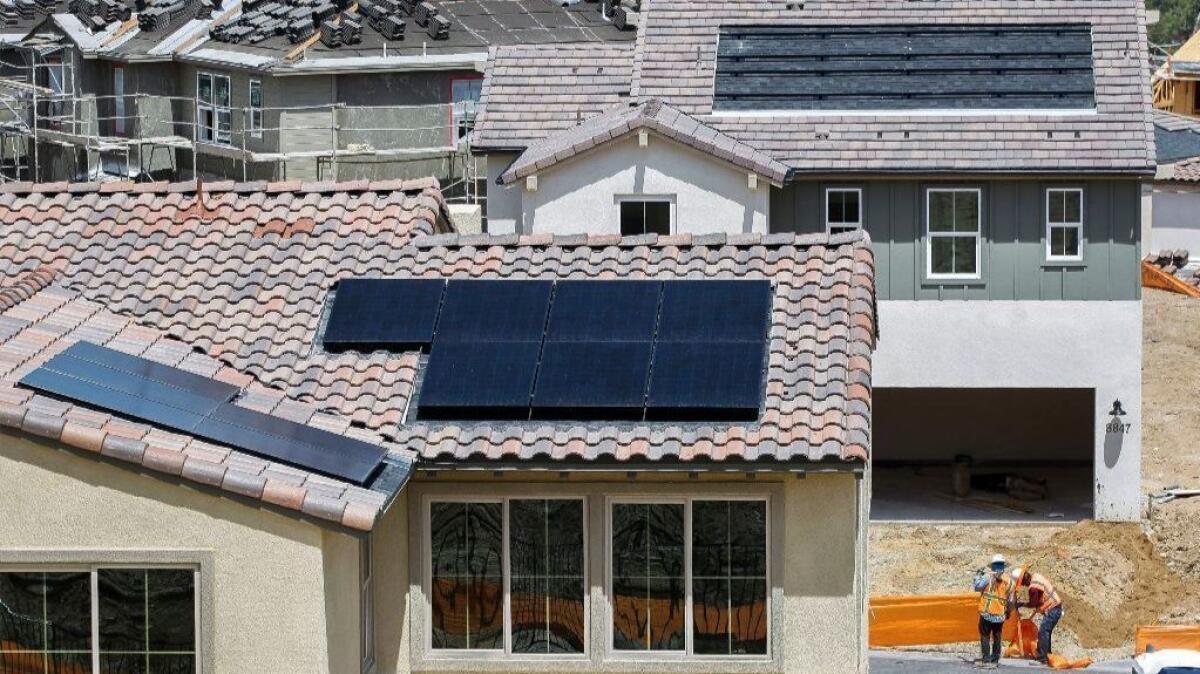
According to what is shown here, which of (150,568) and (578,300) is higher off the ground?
(578,300)

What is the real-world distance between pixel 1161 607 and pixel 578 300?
14470 mm

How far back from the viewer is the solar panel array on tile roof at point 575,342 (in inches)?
837

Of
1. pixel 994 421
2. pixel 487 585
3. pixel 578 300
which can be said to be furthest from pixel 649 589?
pixel 994 421

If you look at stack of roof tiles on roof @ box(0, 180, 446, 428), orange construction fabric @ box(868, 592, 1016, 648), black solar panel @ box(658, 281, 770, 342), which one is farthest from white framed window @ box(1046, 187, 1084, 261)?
black solar panel @ box(658, 281, 770, 342)

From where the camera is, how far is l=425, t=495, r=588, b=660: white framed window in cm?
2119

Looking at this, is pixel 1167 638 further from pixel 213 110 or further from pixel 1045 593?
pixel 213 110

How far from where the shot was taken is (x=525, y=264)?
23.3 metres

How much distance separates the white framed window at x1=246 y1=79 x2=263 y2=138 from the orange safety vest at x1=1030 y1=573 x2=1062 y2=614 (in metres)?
25.0

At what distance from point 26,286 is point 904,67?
67.5 feet

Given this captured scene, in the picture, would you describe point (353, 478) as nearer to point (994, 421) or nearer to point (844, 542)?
point (844, 542)

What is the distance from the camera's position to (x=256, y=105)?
168 feet

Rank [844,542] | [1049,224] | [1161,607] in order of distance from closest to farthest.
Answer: [844,542], [1161,607], [1049,224]

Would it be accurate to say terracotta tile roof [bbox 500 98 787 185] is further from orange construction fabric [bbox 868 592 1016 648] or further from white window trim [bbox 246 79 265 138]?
white window trim [bbox 246 79 265 138]

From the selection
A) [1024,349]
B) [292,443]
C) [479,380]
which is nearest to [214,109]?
[1024,349]
